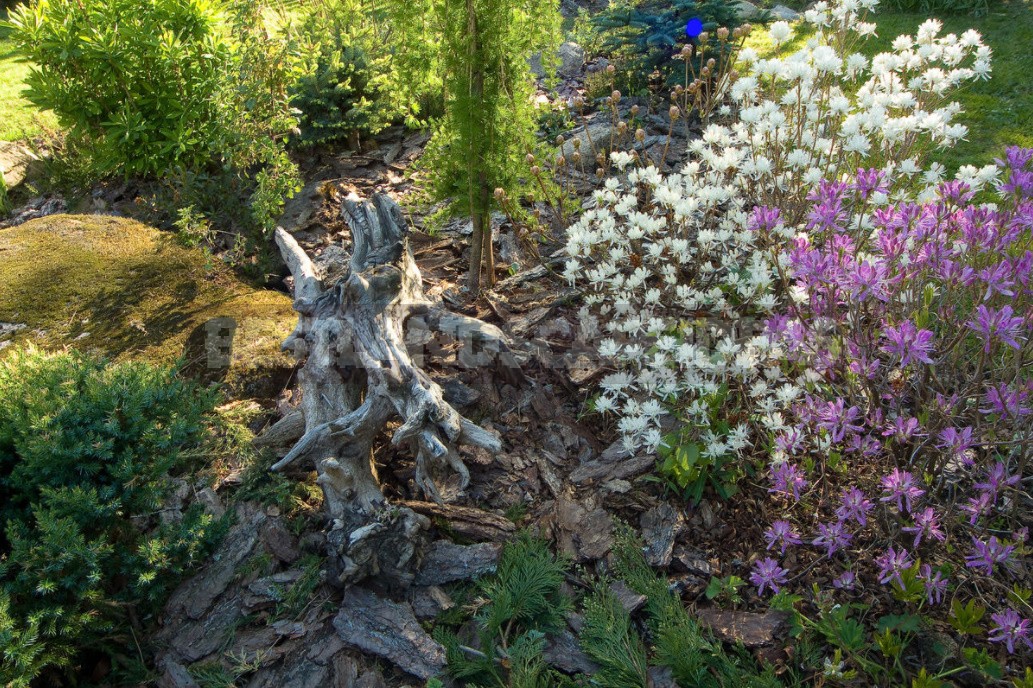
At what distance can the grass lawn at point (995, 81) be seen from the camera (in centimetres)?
541

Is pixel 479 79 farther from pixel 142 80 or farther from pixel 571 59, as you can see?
pixel 571 59

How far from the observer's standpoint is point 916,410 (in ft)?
9.12

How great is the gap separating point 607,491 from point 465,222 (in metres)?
2.73

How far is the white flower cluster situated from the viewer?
3105mm

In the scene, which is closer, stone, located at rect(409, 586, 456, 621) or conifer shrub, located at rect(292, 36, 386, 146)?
stone, located at rect(409, 586, 456, 621)

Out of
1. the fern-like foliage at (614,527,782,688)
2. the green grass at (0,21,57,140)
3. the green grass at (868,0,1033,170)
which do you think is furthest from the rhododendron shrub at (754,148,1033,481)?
the green grass at (0,21,57,140)

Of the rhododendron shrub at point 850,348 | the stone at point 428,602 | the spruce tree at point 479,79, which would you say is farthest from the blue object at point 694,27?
the stone at point 428,602

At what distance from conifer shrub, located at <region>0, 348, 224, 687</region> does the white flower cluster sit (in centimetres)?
193

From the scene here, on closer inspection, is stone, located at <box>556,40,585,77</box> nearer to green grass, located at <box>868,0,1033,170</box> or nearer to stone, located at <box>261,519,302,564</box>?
green grass, located at <box>868,0,1033,170</box>

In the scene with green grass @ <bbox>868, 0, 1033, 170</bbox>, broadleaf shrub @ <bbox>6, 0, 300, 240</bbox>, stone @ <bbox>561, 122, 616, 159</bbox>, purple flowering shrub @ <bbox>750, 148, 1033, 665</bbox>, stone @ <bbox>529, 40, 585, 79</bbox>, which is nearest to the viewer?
purple flowering shrub @ <bbox>750, 148, 1033, 665</bbox>

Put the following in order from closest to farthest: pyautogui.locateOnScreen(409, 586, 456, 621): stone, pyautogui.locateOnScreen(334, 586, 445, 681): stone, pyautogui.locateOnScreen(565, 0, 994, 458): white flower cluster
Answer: pyautogui.locateOnScreen(334, 586, 445, 681): stone, pyautogui.locateOnScreen(409, 586, 456, 621): stone, pyautogui.locateOnScreen(565, 0, 994, 458): white flower cluster

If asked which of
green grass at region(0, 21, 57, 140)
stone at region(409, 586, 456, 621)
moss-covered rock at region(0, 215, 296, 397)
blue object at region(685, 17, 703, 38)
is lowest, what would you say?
stone at region(409, 586, 456, 621)

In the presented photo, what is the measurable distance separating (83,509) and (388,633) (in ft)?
3.97

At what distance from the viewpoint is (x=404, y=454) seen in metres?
3.22
